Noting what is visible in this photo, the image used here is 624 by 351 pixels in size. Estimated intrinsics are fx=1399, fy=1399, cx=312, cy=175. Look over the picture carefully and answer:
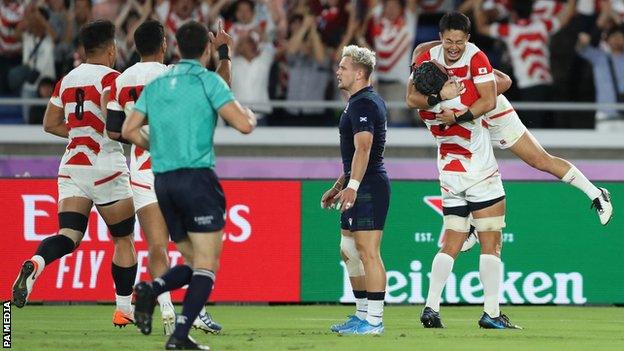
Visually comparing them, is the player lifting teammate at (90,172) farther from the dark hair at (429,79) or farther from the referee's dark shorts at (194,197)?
the dark hair at (429,79)

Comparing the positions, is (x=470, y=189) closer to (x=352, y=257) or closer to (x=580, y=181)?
(x=352, y=257)

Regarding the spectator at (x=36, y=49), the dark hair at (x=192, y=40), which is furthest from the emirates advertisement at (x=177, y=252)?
the dark hair at (x=192, y=40)

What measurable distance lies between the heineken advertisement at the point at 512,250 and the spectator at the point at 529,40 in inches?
124

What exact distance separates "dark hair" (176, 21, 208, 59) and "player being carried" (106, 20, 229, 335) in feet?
3.82

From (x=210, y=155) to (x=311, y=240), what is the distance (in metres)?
5.90

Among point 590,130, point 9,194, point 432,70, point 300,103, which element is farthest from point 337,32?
point 432,70

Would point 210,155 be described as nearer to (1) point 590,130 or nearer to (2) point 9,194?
(2) point 9,194

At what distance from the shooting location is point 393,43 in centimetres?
1786

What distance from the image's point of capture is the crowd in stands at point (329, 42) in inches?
704

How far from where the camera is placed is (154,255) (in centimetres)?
1075

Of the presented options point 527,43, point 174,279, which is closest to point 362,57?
point 174,279

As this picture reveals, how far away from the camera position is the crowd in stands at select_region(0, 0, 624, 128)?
58.7 feet

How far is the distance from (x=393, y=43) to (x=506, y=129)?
606cm

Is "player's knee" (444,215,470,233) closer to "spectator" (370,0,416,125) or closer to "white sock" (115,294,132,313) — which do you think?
"white sock" (115,294,132,313)
